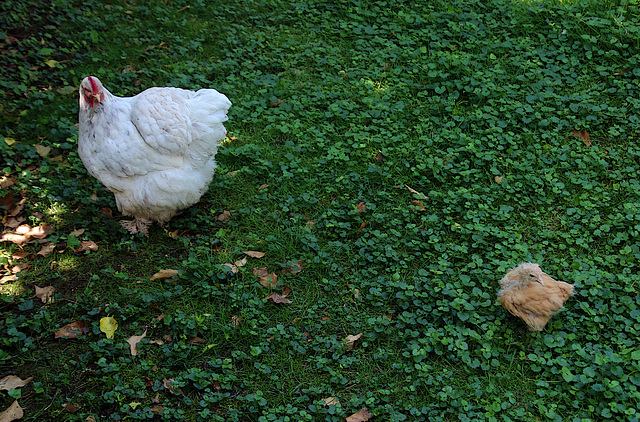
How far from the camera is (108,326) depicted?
12.9 ft

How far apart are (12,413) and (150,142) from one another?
2199mm

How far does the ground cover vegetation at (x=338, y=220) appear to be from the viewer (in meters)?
3.64

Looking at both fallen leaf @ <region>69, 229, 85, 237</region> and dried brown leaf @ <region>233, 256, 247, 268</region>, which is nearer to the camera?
dried brown leaf @ <region>233, 256, 247, 268</region>

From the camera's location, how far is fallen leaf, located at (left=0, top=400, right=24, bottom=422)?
131 inches

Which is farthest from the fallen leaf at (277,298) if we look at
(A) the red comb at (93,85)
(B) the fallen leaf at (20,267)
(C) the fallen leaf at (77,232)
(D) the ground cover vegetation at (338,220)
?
(A) the red comb at (93,85)

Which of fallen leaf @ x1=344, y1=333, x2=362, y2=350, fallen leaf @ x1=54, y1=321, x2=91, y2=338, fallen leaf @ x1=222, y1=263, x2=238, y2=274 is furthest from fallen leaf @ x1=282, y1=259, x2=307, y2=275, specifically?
fallen leaf @ x1=54, y1=321, x2=91, y2=338

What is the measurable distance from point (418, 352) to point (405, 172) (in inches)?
83.1

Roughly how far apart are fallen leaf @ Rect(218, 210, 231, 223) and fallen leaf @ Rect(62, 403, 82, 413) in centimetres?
204

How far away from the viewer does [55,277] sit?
4.33 m

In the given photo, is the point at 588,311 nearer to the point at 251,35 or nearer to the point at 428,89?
the point at 428,89

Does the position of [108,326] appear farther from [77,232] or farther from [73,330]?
[77,232]

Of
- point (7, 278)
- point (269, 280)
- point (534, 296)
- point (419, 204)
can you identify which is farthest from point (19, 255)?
point (534, 296)

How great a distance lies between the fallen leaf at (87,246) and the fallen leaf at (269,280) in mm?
1537

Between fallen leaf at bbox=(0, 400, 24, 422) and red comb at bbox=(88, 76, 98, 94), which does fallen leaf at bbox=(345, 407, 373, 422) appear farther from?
red comb at bbox=(88, 76, 98, 94)
